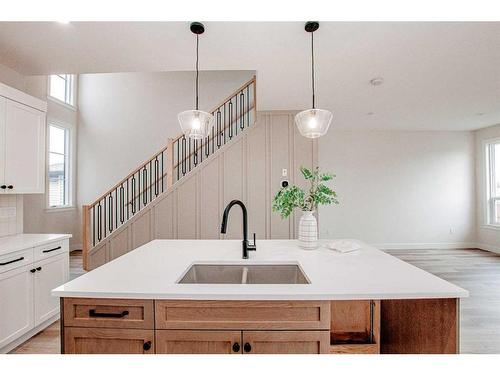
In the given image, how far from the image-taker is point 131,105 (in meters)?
5.73

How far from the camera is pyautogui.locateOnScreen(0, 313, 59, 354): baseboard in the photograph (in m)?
2.03

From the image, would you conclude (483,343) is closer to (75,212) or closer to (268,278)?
(268,278)

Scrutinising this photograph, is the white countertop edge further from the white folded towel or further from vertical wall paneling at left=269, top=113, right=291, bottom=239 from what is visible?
vertical wall paneling at left=269, top=113, right=291, bottom=239

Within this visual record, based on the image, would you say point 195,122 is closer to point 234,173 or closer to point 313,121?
point 313,121

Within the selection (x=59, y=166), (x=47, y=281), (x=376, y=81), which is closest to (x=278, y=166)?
(x=376, y=81)

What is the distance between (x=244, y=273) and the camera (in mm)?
1580

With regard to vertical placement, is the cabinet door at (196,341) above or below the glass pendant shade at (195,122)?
below

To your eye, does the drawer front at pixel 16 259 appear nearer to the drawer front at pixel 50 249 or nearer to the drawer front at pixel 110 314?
the drawer front at pixel 50 249

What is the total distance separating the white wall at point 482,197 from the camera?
5328mm

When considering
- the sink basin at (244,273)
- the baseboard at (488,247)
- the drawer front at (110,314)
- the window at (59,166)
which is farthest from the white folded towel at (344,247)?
the baseboard at (488,247)

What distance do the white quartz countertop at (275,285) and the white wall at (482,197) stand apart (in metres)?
5.42

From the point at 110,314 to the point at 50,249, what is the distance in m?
1.82
